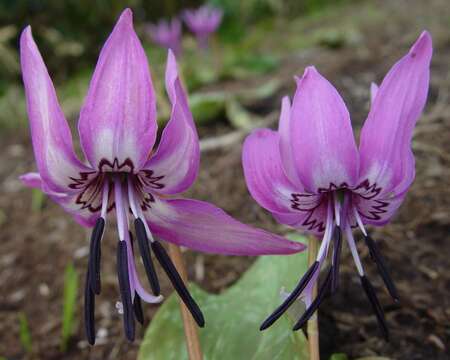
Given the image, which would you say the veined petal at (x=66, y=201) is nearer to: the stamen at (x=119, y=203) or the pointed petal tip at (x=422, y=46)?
the stamen at (x=119, y=203)

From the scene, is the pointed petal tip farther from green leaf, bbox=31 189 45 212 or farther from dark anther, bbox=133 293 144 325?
green leaf, bbox=31 189 45 212

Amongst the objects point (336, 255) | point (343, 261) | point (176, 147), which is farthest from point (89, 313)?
point (343, 261)

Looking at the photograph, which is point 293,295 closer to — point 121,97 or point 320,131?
point 320,131

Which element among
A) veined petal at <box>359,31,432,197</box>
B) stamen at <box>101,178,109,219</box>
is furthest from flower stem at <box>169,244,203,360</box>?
veined petal at <box>359,31,432,197</box>

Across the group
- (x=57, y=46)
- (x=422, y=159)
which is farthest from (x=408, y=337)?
(x=57, y=46)

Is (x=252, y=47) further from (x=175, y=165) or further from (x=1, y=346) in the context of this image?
(x=175, y=165)

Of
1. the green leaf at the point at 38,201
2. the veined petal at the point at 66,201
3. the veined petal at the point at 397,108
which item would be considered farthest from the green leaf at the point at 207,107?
the veined petal at the point at 397,108

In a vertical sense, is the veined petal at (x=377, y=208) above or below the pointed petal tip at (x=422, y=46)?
below
